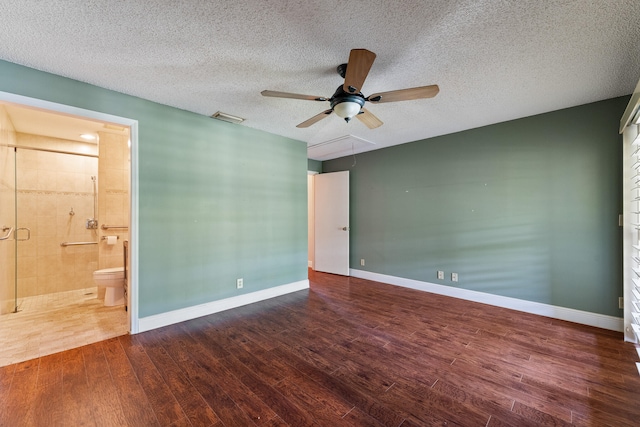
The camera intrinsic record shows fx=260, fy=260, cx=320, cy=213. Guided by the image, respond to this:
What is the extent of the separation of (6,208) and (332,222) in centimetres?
479

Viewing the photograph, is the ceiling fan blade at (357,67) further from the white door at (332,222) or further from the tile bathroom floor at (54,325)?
the white door at (332,222)

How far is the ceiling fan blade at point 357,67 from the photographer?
156 cm

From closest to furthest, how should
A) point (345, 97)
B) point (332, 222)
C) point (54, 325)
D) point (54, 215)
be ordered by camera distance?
point (345, 97) → point (54, 325) → point (54, 215) → point (332, 222)

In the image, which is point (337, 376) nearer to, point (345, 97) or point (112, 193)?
point (345, 97)

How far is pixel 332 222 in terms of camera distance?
219 inches

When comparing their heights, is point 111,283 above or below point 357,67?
below

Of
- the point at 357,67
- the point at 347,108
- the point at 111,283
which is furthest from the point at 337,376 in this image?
the point at 111,283

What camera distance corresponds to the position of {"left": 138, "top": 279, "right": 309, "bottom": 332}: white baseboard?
2797 millimetres

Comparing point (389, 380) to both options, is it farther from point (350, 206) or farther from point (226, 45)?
point (350, 206)

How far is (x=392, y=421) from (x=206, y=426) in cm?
110

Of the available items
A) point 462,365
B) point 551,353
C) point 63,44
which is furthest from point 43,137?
point 551,353

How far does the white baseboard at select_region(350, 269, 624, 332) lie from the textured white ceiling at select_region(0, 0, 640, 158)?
239 centimetres

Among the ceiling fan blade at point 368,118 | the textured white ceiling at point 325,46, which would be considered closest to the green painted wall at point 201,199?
the textured white ceiling at point 325,46

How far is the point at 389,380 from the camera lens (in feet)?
6.38
